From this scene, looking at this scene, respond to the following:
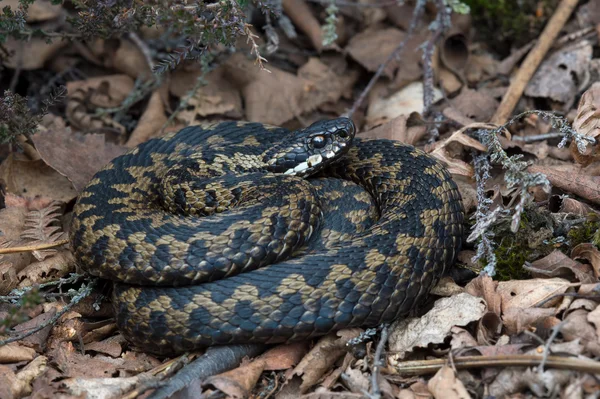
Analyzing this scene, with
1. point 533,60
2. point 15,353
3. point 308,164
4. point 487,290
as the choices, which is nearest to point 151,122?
point 308,164

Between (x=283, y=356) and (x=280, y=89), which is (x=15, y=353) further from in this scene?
(x=280, y=89)

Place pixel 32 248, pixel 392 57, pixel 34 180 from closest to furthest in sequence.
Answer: pixel 32 248
pixel 34 180
pixel 392 57

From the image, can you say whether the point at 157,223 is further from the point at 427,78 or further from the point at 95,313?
the point at 427,78

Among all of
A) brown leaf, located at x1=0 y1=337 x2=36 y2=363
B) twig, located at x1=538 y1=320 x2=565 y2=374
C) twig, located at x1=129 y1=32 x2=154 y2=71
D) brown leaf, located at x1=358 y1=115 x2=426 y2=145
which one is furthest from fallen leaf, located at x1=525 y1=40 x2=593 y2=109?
brown leaf, located at x1=0 y1=337 x2=36 y2=363

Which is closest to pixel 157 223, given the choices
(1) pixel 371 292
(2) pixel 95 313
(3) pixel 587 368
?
(2) pixel 95 313

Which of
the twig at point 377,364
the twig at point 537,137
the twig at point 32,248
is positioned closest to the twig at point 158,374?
the twig at point 377,364

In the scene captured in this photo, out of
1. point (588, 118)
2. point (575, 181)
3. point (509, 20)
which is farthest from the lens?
point (509, 20)

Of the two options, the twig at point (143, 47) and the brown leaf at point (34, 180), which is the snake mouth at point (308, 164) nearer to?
the brown leaf at point (34, 180)
